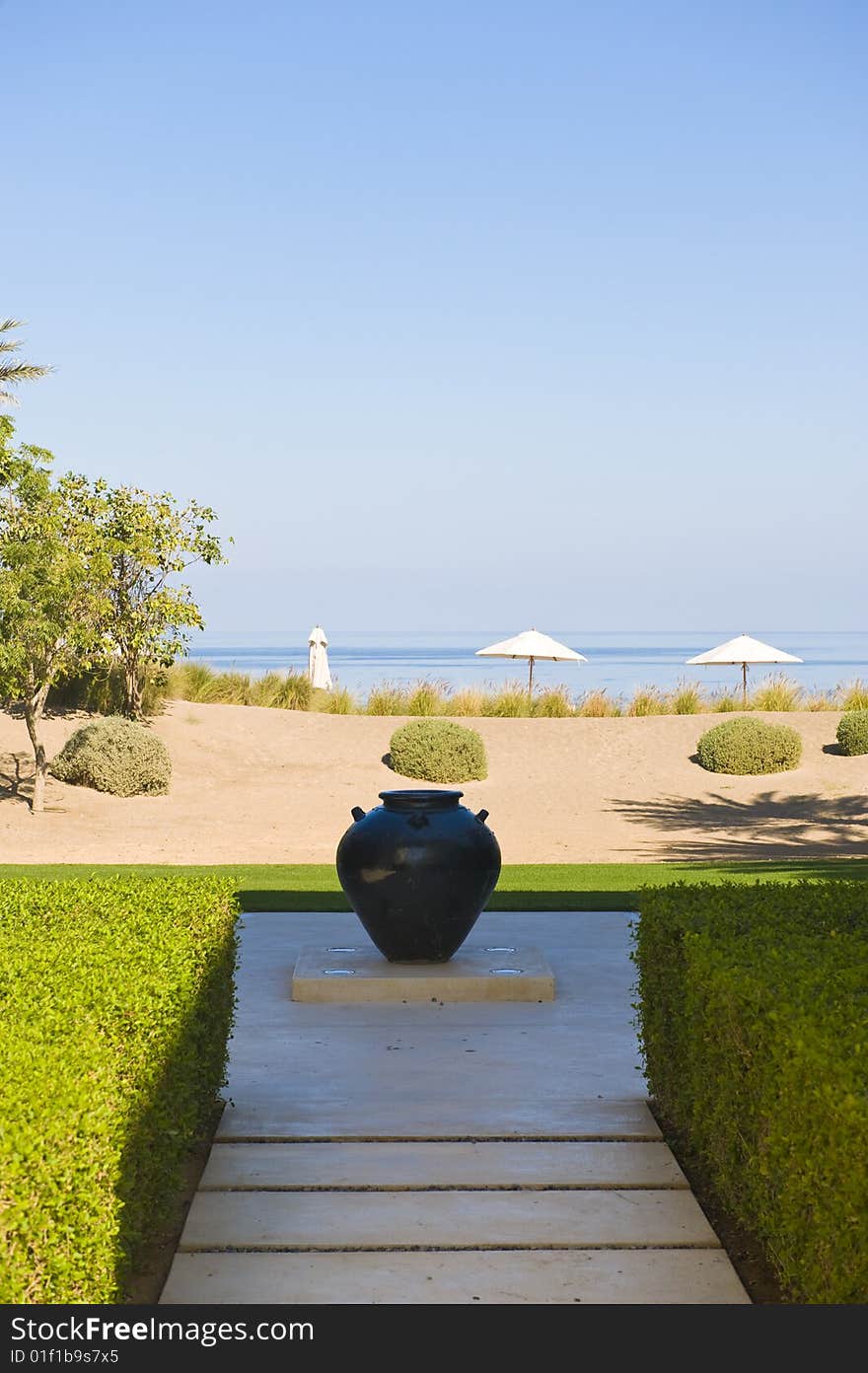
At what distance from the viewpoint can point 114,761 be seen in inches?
799

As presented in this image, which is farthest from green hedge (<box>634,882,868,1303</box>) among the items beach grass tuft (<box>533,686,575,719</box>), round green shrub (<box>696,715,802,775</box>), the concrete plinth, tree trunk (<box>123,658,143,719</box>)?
beach grass tuft (<box>533,686,575,719</box>)

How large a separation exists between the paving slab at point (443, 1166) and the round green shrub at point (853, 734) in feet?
67.0

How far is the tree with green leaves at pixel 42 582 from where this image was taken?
17328 mm

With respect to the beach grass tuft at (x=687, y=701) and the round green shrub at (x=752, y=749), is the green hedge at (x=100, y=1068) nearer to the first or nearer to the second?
the round green shrub at (x=752, y=749)

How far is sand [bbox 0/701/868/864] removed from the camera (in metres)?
17.3

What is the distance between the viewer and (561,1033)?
20.4ft

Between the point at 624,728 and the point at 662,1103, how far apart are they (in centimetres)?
2142

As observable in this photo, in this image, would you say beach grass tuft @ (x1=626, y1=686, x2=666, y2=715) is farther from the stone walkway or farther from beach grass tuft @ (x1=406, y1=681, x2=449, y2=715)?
the stone walkway

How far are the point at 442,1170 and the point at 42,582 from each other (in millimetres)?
14288

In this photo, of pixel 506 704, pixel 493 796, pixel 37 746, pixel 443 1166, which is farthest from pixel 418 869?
pixel 506 704

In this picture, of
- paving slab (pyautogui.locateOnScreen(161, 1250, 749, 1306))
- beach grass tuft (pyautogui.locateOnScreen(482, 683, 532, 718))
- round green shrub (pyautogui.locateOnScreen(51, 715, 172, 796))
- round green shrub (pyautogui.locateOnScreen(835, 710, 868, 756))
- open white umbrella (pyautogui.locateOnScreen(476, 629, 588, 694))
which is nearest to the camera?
paving slab (pyautogui.locateOnScreen(161, 1250, 749, 1306))

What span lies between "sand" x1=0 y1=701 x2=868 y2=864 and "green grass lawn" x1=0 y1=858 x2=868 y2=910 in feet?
7.34
